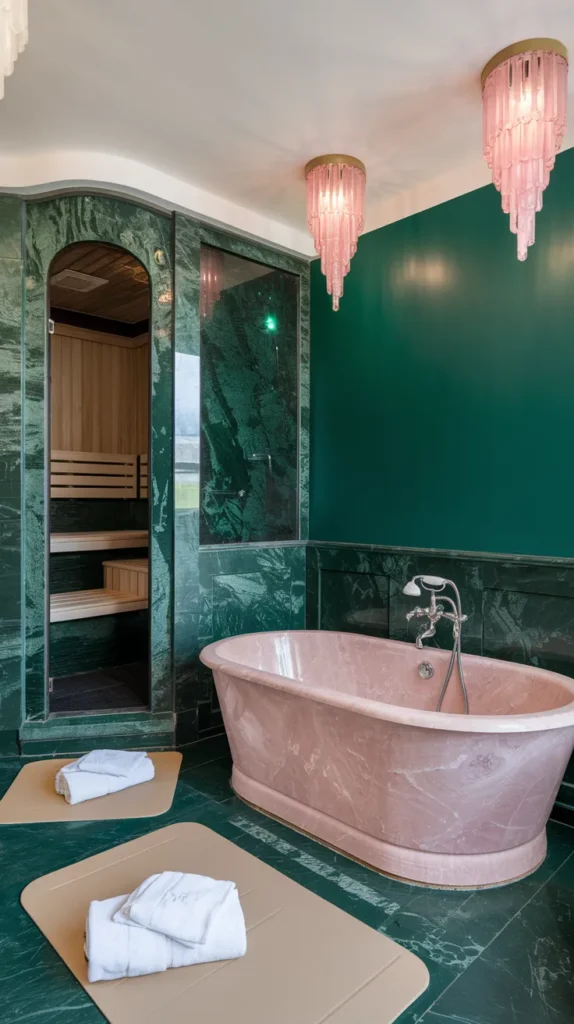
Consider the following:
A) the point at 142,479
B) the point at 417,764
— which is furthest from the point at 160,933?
the point at 142,479

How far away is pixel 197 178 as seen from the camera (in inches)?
120

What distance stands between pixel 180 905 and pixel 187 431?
6.91ft

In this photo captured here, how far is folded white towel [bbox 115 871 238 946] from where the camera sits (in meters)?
1.62

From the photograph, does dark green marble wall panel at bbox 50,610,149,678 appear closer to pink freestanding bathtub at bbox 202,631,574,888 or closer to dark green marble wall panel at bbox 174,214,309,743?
dark green marble wall panel at bbox 174,214,309,743

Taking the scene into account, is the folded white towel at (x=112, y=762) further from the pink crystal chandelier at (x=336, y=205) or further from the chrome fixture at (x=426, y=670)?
the pink crystal chandelier at (x=336, y=205)

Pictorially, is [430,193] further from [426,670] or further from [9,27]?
[426,670]

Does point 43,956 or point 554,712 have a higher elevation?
point 554,712

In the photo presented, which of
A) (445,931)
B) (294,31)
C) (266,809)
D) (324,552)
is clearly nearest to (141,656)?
(324,552)

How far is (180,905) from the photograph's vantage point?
167 centimetres

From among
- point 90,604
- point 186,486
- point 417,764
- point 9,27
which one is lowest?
point 417,764

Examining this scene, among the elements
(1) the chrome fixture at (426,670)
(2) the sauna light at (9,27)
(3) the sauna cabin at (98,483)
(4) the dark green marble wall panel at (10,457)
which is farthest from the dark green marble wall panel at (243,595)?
(2) the sauna light at (9,27)

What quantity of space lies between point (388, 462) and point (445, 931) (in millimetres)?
2111

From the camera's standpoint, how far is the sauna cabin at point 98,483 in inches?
152

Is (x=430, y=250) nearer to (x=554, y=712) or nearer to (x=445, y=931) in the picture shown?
(x=554, y=712)
